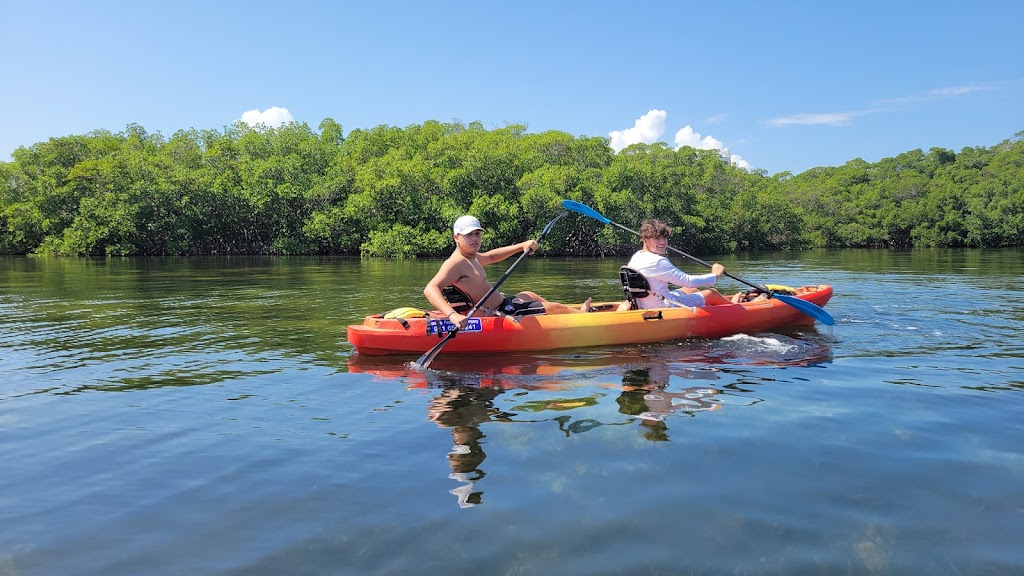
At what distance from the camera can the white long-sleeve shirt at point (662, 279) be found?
816cm

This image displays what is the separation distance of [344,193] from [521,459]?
156 feet

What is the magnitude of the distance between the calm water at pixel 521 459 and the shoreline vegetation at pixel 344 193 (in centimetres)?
3562

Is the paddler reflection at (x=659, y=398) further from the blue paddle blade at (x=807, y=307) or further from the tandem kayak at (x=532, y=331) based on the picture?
the blue paddle blade at (x=807, y=307)

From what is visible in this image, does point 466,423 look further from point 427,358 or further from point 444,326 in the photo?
point 444,326

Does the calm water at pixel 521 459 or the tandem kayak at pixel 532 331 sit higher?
the tandem kayak at pixel 532 331

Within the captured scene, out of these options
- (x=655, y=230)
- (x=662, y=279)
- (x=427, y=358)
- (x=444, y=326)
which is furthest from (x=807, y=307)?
(x=427, y=358)

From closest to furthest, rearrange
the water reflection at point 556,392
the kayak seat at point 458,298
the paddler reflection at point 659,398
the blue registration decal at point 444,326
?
1. the water reflection at point 556,392
2. the paddler reflection at point 659,398
3. the blue registration decal at point 444,326
4. the kayak seat at point 458,298

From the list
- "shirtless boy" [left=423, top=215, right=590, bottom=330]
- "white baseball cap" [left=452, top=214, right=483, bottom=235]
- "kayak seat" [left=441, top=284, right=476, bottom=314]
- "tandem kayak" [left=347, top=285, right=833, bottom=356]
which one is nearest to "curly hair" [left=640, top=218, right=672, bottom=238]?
"tandem kayak" [left=347, top=285, right=833, bottom=356]

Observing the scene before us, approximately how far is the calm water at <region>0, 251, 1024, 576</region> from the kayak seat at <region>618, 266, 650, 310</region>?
0.69 m

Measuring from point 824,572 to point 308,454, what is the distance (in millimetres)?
3044

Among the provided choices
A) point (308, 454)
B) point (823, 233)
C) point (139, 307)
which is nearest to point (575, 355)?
point (308, 454)

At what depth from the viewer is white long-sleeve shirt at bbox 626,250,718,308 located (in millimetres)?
8156

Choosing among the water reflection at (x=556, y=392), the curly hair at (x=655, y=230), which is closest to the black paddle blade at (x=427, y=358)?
the water reflection at (x=556, y=392)

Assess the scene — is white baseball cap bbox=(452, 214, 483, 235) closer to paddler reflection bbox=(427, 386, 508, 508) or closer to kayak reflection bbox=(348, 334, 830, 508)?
kayak reflection bbox=(348, 334, 830, 508)
